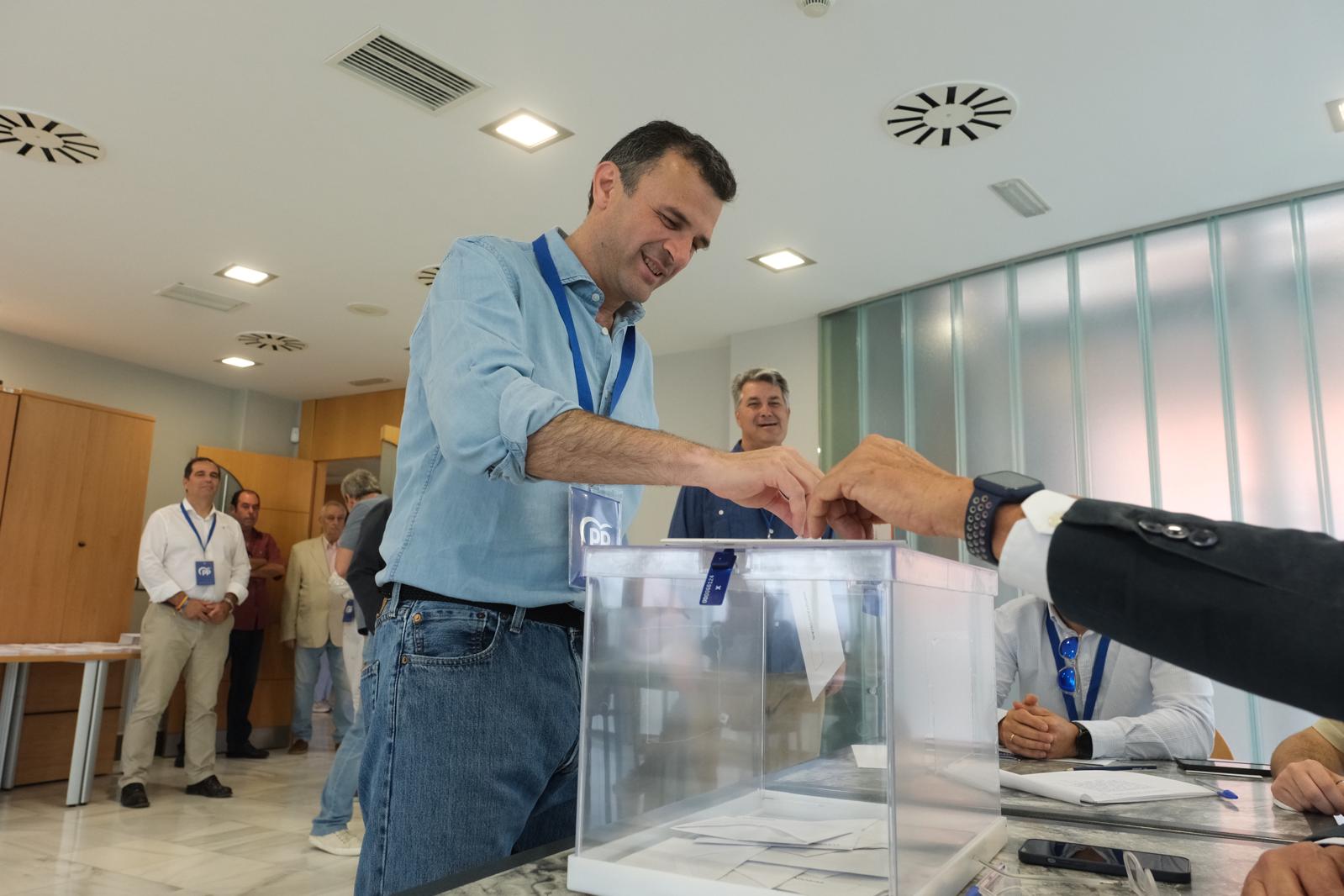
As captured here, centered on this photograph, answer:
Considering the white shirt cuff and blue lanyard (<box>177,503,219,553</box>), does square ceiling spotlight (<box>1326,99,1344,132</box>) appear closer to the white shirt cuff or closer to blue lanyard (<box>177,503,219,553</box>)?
the white shirt cuff

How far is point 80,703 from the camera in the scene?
4473mm

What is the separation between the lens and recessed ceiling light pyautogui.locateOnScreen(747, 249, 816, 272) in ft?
15.6

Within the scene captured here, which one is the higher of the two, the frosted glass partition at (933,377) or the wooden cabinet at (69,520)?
the frosted glass partition at (933,377)

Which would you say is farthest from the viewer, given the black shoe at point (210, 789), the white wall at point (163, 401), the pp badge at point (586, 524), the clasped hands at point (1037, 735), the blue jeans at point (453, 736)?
the white wall at point (163, 401)

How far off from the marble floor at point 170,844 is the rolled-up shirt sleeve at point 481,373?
268 cm

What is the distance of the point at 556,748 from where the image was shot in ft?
3.66

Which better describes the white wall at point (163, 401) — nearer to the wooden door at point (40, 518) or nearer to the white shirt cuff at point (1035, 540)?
the wooden door at point (40, 518)

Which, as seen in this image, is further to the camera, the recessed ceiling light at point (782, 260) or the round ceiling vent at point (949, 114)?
the recessed ceiling light at point (782, 260)

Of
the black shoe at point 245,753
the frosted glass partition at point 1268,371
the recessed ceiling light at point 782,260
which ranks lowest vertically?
the black shoe at point 245,753

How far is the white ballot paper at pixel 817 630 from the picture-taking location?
728 mm

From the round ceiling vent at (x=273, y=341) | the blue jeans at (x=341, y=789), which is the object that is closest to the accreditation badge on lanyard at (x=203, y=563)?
the round ceiling vent at (x=273, y=341)

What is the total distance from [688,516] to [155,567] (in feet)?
10.3

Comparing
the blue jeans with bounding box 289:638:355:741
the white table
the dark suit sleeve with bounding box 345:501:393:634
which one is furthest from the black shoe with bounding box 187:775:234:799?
the dark suit sleeve with bounding box 345:501:393:634

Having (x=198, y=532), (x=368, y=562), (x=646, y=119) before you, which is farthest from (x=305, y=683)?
(x=646, y=119)
